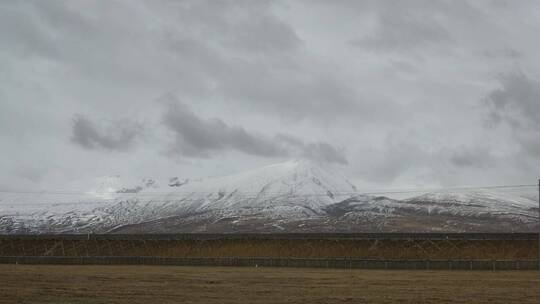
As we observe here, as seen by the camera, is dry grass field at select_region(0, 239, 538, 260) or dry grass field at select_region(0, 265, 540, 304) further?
dry grass field at select_region(0, 239, 538, 260)

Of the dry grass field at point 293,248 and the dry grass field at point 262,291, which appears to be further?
the dry grass field at point 293,248

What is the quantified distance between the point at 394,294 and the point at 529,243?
75.8 m

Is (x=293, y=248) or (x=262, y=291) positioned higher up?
(x=293, y=248)

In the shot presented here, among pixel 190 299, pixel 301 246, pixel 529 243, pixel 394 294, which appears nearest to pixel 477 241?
pixel 529 243

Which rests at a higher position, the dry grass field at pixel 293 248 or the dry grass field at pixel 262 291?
the dry grass field at pixel 293 248

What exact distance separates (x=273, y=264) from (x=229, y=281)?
34968 mm

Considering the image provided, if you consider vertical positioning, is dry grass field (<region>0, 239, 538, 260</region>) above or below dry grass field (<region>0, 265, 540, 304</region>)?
above

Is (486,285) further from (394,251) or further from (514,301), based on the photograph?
(394,251)

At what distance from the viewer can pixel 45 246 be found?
140125 mm

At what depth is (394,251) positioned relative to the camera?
11538 cm

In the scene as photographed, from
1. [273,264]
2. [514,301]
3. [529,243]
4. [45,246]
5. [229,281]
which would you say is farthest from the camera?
[45,246]

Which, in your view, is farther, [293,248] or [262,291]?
[293,248]

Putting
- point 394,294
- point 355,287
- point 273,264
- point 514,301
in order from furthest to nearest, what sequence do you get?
point 273,264 → point 355,287 → point 394,294 → point 514,301

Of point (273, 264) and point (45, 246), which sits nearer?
point (273, 264)
